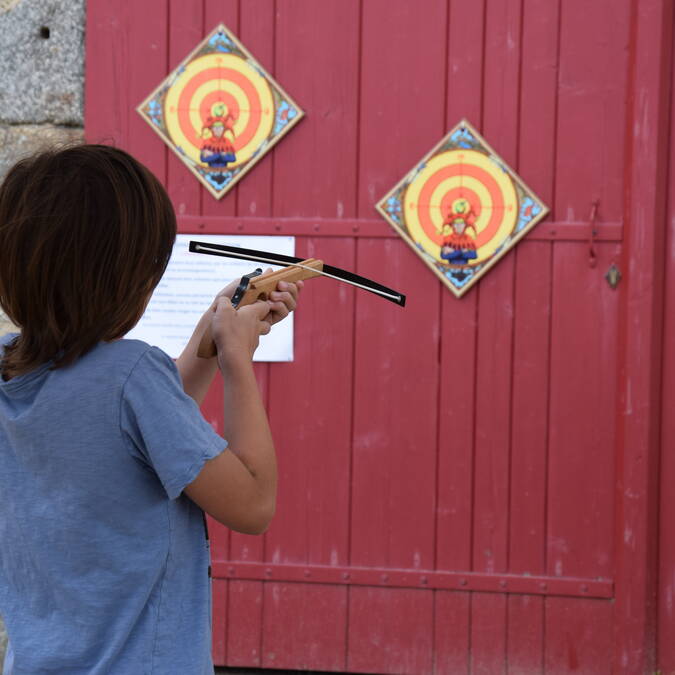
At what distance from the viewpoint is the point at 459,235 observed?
2.92m

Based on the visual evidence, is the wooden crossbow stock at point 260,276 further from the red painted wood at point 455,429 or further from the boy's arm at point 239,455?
the red painted wood at point 455,429

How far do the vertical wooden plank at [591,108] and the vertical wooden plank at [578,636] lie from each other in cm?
117

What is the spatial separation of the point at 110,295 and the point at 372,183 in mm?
1838

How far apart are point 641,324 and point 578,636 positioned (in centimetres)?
96

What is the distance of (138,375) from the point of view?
1.20 metres

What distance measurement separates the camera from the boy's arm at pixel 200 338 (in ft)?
4.89

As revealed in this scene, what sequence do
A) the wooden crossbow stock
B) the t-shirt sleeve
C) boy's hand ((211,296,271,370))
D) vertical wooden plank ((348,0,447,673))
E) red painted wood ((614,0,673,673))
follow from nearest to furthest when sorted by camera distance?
the t-shirt sleeve
boy's hand ((211,296,271,370))
the wooden crossbow stock
red painted wood ((614,0,673,673))
vertical wooden plank ((348,0,447,673))

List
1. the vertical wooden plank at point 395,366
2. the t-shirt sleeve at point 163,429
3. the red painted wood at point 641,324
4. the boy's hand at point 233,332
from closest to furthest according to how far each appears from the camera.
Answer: the t-shirt sleeve at point 163,429 → the boy's hand at point 233,332 → the red painted wood at point 641,324 → the vertical wooden plank at point 395,366

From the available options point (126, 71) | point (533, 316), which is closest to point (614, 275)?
point (533, 316)

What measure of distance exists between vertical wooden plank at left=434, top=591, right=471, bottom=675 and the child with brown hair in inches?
71.2

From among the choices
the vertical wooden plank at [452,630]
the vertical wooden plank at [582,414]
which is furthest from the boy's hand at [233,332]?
the vertical wooden plank at [452,630]

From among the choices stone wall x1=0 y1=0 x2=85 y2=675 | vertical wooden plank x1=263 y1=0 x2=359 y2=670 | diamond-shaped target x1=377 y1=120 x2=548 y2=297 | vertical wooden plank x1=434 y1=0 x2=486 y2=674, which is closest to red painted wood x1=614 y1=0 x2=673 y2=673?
diamond-shaped target x1=377 y1=120 x2=548 y2=297

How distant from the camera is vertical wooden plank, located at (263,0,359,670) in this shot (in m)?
2.96

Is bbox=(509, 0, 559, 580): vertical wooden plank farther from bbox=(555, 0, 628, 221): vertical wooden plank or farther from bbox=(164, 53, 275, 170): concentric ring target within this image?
bbox=(164, 53, 275, 170): concentric ring target
